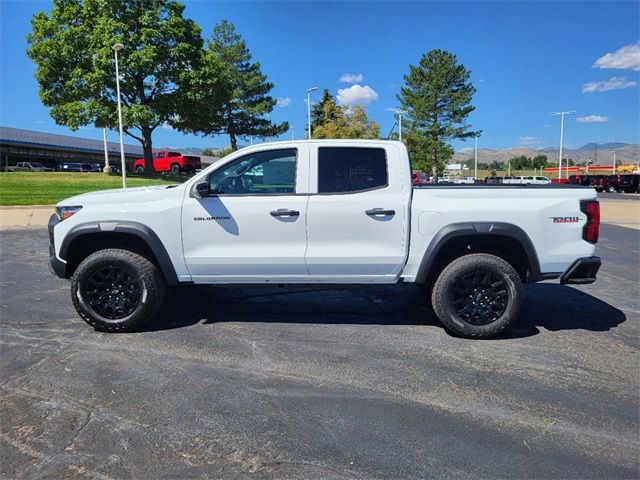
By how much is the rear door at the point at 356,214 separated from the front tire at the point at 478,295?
522mm

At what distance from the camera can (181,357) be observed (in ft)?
13.5

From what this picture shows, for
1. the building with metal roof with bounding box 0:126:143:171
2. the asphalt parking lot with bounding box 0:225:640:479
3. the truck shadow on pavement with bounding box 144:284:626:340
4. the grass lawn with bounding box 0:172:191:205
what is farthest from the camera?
the building with metal roof with bounding box 0:126:143:171

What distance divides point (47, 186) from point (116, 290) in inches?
838

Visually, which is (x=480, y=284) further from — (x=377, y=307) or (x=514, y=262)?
(x=377, y=307)

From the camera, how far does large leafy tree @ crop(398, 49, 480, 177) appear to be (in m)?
50.7

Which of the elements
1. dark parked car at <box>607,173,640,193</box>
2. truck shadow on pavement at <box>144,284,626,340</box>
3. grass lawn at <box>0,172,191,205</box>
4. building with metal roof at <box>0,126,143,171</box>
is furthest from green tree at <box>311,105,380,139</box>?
building with metal roof at <box>0,126,143,171</box>

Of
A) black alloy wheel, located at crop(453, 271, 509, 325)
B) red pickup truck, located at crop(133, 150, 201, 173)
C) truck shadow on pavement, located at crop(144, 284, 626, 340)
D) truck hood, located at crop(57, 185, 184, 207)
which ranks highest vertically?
red pickup truck, located at crop(133, 150, 201, 173)

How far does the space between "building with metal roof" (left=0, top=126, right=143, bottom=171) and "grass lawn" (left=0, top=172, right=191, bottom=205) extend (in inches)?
1386

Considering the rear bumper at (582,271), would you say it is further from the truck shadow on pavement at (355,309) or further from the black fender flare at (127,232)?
the black fender flare at (127,232)

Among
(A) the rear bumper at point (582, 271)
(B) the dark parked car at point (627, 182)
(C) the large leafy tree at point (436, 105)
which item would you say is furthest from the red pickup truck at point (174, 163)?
(B) the dark parked car at point (627, 182)

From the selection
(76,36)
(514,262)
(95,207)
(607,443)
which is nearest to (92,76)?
(76,36)

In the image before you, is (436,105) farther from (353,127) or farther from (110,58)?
(110,58)

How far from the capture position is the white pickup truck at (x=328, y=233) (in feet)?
14.6

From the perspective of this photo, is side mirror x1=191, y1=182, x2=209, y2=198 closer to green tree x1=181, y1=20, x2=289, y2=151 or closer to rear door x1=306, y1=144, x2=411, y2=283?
rear door x1=306, y1=144, x2=411, y2=283
